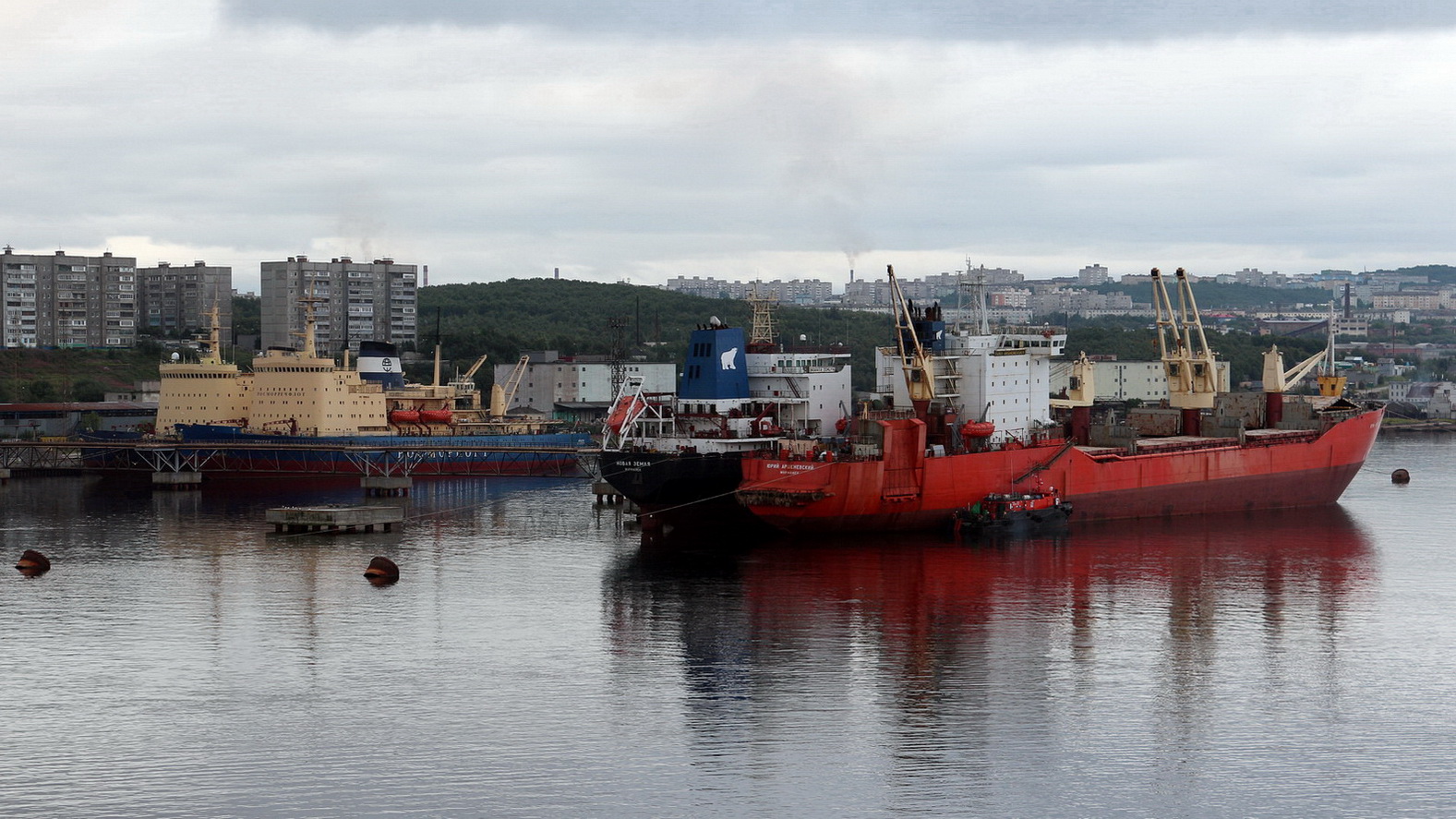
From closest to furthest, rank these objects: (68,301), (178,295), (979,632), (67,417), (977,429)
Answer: (979,632), (977,429), (67,417), (68,301), (178,295)

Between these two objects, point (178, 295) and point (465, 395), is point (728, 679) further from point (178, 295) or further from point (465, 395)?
point (178, 295)

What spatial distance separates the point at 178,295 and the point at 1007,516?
7802 centimetres

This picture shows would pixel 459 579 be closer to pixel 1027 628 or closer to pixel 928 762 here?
pixel 1027 628

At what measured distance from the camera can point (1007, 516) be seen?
38344 millimetres

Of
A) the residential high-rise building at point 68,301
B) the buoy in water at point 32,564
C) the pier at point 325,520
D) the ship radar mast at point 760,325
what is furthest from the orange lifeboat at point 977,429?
the residential high-rise building at point 68,301

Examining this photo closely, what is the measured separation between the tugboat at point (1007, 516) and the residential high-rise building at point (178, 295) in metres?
74.0

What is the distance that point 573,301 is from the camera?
121000mm

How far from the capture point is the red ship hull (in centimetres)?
3656

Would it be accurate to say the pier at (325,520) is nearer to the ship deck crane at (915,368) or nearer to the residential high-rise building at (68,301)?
the ship deck crane at (915,368)

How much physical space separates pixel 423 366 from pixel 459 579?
58.7 meters

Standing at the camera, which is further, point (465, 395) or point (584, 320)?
point (584, 320)

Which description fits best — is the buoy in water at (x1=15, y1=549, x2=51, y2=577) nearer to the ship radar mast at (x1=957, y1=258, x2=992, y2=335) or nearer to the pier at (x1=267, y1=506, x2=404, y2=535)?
the pier at (x1=267, y1=506, x2=404, y2=535)

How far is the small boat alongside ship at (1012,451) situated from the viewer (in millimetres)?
36906

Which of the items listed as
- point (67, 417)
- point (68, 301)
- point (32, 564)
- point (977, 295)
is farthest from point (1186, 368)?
point (68, 301)
